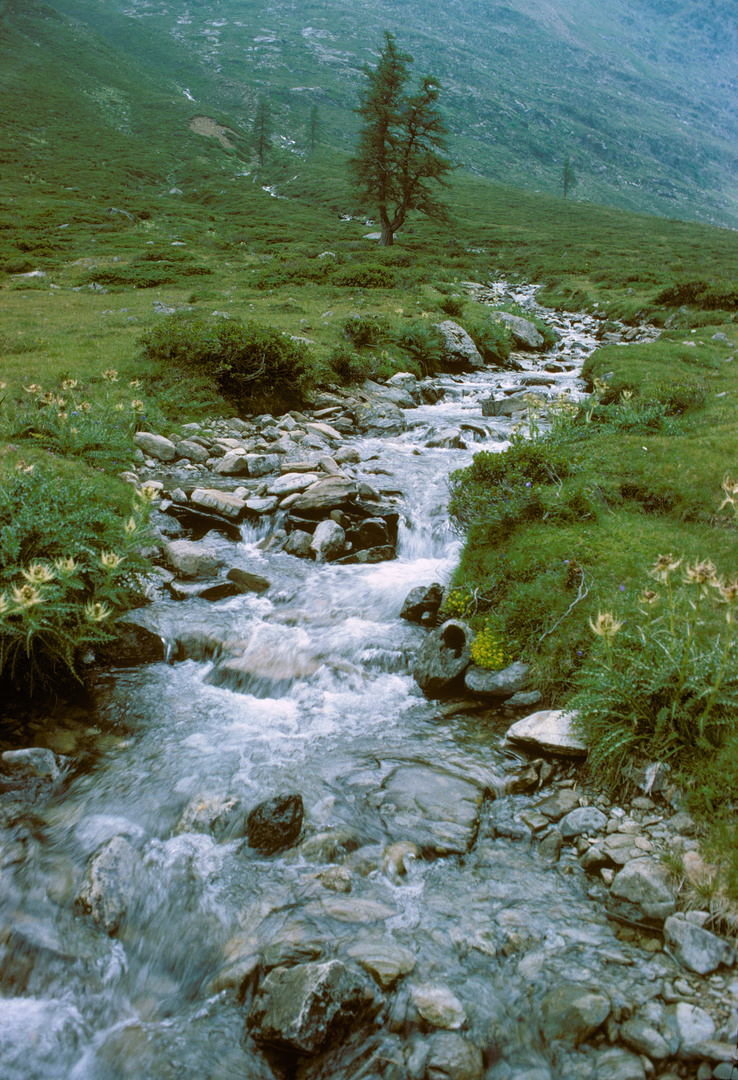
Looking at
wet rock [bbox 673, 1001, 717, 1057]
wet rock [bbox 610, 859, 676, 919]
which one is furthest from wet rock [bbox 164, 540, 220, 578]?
wet rock [bbox 673, 1001, 717, 1057]

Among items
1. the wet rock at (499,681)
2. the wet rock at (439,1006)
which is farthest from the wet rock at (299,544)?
the wet rock at (439,1006)

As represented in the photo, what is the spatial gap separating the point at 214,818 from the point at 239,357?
42.0 feet

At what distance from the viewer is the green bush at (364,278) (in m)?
31.5

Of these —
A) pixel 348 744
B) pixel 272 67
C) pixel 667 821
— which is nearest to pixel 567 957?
pixel 667 821

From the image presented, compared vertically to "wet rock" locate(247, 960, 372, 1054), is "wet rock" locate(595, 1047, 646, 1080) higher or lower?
higher

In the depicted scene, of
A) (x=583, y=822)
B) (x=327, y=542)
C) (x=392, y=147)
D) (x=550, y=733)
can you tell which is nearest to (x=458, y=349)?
(x=327, y=542)

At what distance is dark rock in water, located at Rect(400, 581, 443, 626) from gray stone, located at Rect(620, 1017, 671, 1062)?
4.82 meters

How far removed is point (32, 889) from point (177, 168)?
9789 centimetres

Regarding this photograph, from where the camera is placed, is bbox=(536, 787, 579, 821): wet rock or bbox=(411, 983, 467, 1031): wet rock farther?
bbox=(536, 787, 579, 821): wet rock

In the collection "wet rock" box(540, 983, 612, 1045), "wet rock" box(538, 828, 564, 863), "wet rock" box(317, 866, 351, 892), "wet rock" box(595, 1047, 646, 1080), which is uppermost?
"wet rock" box(595, 1047, 646, 1080)

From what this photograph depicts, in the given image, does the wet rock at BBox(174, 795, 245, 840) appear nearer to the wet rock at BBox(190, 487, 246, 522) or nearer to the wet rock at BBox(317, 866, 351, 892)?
the wet rock at BBox(317, 866, 351, 892)

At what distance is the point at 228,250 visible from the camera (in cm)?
4244

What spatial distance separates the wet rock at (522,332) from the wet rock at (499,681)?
22.0m

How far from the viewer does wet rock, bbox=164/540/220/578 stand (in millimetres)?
8477
